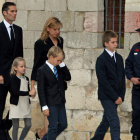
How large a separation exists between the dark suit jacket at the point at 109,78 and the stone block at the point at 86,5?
1.67m

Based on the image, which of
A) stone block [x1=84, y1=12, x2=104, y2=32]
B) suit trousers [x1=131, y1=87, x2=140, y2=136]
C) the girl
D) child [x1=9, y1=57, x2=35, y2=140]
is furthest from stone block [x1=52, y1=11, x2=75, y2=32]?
suit trousers [x1=131, y1=87, x2=140, y2=136]

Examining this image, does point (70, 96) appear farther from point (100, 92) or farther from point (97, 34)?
point (100, 92)

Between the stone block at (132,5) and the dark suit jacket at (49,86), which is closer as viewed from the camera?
the dark suit jacket at (49,86)

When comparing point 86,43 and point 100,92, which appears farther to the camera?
point 86,43

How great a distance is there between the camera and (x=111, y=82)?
6.94 m

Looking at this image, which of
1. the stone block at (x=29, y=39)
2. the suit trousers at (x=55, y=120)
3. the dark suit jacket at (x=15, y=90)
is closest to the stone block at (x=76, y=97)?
Answer: the stone block at (x=29, y=39)

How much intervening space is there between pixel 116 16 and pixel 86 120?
5.74 ft

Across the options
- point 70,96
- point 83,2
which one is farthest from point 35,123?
point 83,2

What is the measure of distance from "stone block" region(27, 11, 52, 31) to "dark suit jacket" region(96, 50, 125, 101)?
2038mm

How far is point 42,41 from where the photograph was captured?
7117 millimetres

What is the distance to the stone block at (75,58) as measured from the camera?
28.2 ft

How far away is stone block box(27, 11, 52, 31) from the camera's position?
8.74 m

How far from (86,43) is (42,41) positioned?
1577mm

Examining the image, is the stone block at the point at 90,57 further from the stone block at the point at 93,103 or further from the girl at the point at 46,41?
the girl at the point at 46,41
